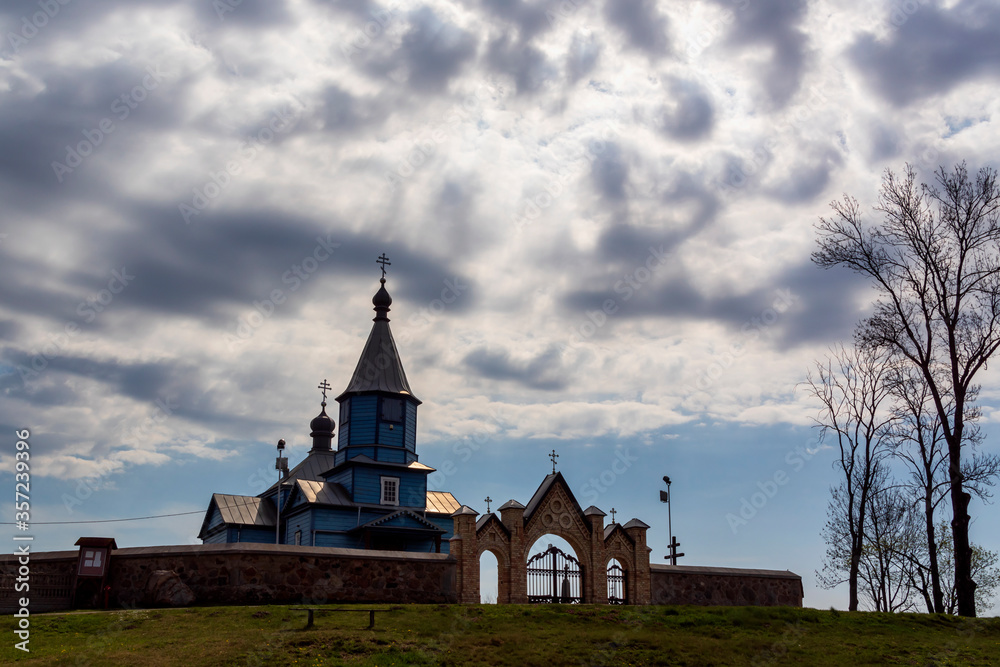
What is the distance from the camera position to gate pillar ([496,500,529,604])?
23.8 m

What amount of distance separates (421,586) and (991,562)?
1129 inches

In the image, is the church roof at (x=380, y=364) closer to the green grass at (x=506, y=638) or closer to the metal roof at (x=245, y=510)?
the metal roof at (x=245, y=510)

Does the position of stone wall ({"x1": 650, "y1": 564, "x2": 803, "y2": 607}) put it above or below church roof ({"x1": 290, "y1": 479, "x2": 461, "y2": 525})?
below

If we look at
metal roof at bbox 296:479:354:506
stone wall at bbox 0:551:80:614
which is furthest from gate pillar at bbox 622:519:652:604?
stone wall at bbox 0:551:80:614

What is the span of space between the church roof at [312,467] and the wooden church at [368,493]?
134 centimetres

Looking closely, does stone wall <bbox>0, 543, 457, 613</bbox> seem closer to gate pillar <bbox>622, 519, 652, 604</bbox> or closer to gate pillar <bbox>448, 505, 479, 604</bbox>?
gate pillar <bbox>448, 505, 479, 604</bbox>

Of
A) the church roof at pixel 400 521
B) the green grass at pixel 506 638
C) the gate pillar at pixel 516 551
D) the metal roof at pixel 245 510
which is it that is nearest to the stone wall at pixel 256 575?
the green grass at pixel 506 638

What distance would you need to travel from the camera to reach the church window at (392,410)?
119 feet

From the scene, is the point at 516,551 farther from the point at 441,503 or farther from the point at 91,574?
the point at 441,503

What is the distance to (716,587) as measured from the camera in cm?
2402

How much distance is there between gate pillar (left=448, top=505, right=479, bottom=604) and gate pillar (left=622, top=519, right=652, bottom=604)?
5050 millimetres

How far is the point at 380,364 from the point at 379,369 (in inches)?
11.3

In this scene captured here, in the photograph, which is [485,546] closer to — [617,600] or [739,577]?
[617,600]

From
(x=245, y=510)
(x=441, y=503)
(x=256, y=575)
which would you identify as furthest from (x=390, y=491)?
(x=256, y=575)
